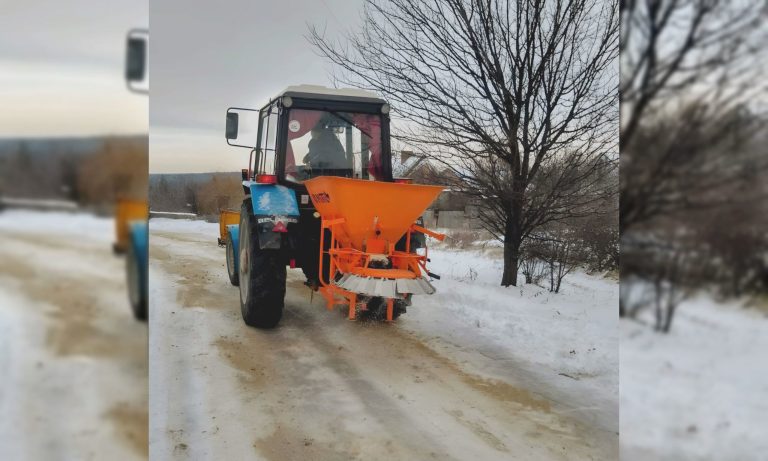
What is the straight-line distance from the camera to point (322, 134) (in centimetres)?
399

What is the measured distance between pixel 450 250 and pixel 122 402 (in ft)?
23.4

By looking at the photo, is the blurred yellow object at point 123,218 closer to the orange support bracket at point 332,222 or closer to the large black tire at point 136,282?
the large black tire at point 136,282

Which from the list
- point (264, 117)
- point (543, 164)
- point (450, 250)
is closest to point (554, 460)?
point (543, 164)

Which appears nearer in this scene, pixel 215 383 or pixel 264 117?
pixel 215 383

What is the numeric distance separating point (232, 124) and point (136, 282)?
Answer: 3486mm

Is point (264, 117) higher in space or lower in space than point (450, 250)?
higher

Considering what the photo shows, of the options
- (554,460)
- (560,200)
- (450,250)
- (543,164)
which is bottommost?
(554,460)

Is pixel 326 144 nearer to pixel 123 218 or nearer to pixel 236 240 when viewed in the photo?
pixel 236 240

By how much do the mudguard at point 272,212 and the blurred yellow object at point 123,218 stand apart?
2.71m

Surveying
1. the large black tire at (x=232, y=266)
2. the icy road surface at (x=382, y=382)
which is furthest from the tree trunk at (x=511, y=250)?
the large black tire at (x=232, y=266)

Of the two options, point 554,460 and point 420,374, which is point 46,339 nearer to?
point 554,460

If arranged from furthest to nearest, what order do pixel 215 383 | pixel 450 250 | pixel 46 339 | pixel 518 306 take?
1. pixel 450 250
2. pixel 518 306
3. pixel 215 383
4. pixel 46 339

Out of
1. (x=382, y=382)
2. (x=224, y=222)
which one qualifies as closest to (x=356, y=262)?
(x=382, y=382)

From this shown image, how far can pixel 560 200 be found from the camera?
440 cm
